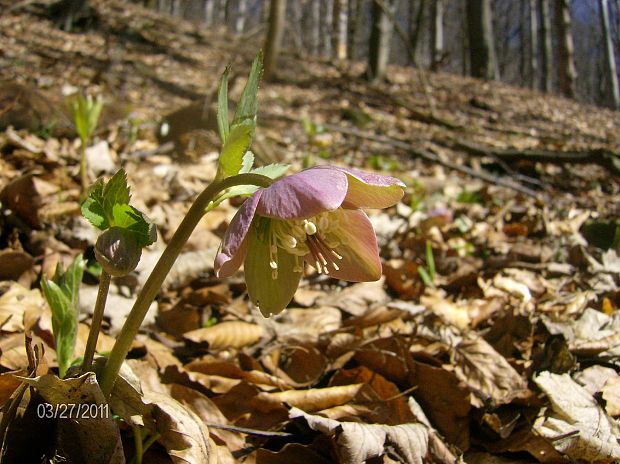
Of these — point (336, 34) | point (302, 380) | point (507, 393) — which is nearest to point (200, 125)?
point (302, 380)

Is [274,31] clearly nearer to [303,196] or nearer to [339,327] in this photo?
[339,327]

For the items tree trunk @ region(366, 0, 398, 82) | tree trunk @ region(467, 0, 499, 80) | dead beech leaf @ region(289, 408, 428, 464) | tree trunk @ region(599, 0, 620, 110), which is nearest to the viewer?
dead beech leaf @ region(289, 408, 428, 464)

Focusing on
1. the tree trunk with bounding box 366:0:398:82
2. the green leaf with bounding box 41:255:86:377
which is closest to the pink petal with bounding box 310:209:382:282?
the green leaf with bounding box 41:255:86:377

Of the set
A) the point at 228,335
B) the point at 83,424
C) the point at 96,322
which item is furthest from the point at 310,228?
the point at 228,335

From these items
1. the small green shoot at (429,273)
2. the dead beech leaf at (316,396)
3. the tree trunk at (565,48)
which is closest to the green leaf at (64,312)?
the dead beech leaf at (316,396)

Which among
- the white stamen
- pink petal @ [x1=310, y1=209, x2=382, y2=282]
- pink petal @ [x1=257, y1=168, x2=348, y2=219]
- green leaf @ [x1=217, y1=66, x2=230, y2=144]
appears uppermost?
green leaf @ [x1=217, y1=66, x2=230, y2=144]

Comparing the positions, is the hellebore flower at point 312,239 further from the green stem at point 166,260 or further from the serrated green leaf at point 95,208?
the serrated green leaf at point 95,208

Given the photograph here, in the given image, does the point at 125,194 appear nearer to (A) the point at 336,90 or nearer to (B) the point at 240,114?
(B) the point at 240,114

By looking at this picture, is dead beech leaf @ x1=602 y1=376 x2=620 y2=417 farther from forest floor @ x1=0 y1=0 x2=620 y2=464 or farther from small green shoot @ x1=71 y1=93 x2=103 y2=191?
small green shoot @ x1=71 y1=93 x2=103 y2=191
